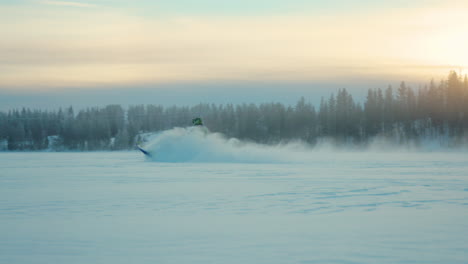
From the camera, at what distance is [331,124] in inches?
4478

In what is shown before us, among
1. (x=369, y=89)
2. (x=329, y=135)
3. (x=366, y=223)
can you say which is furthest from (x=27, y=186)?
(x=369, y=89)

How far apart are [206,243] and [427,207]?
6.63m

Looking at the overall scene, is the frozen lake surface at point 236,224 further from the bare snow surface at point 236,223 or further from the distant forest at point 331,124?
the distant forest at point 331,124

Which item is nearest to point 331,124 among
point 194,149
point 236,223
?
point 194,149

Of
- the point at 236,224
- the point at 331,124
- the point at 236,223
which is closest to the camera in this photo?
the point at 236,224

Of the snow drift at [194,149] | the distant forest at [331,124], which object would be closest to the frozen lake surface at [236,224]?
the snow drift at [194,149]

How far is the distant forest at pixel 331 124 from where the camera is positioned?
4146 inches

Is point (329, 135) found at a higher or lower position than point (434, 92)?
lower

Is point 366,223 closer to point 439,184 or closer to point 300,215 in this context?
point 300,215

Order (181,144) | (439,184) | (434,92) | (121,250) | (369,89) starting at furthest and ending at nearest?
1. (369,89)
2. (434,92)
3. (181,144)
4. (439,184)
5. (121,250)

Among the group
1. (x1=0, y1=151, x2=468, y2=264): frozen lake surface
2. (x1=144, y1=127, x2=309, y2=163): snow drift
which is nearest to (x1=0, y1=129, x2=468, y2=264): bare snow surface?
(x1=0, y1=151, x2=468, y2=264): frozen lake surface

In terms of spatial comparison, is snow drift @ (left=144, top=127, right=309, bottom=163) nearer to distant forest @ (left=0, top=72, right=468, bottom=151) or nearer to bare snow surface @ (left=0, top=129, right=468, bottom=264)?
bare snow surface @ (left=0, top=129, right=468, bottom=264)

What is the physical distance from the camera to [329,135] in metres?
114

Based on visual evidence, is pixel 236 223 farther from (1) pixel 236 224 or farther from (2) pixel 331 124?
(2) pixel 331 124
